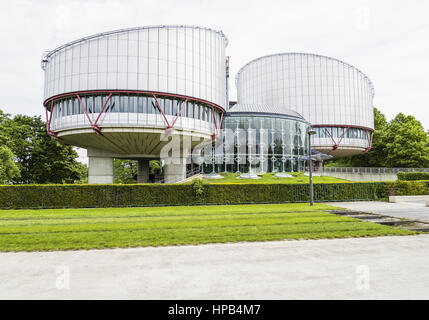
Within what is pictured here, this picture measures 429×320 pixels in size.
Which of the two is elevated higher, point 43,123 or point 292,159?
point 43,123

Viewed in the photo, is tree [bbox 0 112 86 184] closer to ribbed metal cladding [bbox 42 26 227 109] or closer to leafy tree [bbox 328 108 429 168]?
ribbed metal cladding [bbox 42 26 227 109]

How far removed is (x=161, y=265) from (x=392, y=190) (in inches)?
1031

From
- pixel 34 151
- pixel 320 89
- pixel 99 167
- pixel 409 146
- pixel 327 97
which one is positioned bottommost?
pixel 99 167

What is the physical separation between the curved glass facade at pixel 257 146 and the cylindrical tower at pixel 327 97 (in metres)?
15.1

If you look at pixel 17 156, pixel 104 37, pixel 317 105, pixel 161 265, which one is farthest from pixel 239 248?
pixel 317 105

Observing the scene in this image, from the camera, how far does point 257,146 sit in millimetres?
38500

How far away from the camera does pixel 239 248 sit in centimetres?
815

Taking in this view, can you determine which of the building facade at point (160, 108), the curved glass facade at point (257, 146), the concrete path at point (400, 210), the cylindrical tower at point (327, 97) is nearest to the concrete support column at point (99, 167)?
the building facade at point (160, 108)

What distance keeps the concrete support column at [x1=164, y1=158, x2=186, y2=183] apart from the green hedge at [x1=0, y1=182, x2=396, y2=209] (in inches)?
653

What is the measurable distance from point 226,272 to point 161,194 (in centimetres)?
1527

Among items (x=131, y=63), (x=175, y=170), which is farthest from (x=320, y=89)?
(x=131, y=63)

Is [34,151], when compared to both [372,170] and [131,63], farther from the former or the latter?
[372,170]

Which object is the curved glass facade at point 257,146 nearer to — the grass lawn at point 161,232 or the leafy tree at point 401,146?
the leafy tree at point 401,146
